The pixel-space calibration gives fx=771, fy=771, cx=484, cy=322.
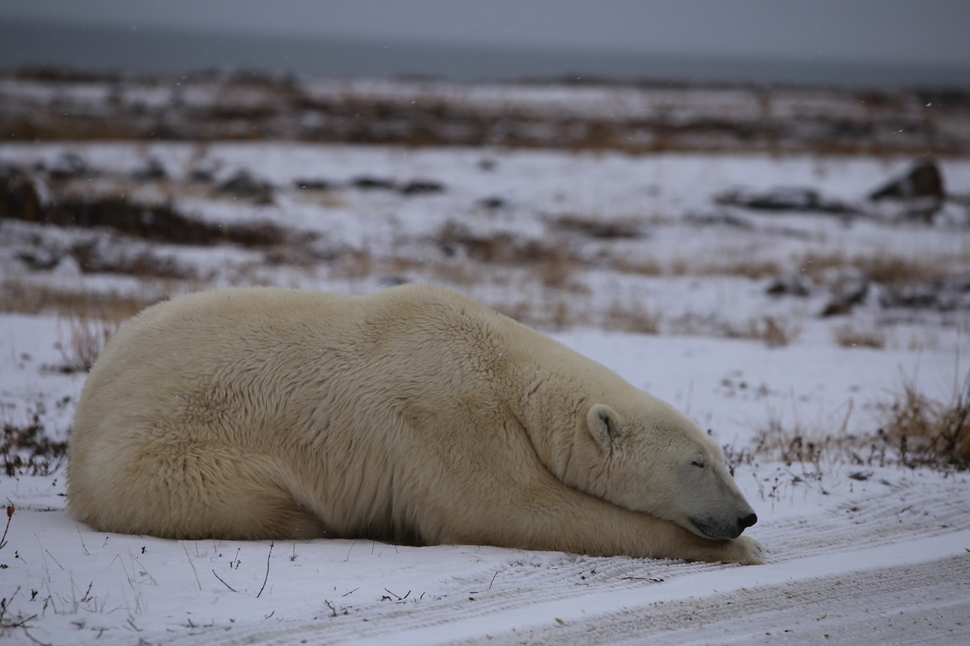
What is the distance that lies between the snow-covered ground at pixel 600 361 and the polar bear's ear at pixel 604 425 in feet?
1.79

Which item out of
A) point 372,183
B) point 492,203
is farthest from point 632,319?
point 372,183

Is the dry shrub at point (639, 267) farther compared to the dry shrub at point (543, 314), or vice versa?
the dry shrub at point (639, 267)

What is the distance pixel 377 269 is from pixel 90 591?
8.85 meters

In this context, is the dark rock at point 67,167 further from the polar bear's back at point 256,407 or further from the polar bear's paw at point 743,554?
the polar bear's paw at point 743,554

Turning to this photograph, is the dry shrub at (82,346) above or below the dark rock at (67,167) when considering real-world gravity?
below

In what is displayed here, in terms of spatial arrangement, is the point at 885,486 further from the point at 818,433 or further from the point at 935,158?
the point at 935,158

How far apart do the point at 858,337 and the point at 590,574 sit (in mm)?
6797

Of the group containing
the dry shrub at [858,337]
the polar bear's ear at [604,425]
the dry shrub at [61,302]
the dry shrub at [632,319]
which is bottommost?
the dry shrub at [632,319]

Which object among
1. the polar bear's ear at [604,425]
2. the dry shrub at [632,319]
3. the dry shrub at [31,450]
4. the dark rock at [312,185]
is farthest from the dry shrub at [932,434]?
the dark rock at [312,185]

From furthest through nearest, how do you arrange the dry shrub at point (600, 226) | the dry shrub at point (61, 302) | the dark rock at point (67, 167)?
the dark rock at point (67, 167)
the dry shrub at point (600, 226)
the dry shrub at point (61, 302)

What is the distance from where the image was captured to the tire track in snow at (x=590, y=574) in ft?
8.64

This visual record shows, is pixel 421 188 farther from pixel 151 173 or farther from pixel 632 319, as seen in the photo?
pixel 632 319

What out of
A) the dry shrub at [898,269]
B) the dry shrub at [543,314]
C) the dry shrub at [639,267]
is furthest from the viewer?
the dry shrub at [639,267]

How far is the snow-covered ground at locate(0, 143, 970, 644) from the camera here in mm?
2824
